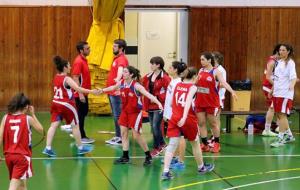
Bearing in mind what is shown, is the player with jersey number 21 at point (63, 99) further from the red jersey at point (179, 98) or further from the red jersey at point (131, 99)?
the red jersey at point (179, 98)

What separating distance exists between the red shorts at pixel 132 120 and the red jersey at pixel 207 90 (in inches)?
54.4

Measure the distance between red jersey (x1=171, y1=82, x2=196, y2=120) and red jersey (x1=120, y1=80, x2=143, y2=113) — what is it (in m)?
0.99

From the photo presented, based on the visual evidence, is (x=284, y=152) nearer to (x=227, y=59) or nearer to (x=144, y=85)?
(x=144, y=85)

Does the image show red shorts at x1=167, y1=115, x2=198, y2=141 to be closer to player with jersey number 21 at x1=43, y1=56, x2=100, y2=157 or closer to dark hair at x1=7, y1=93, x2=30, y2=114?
player with jersey number 21 at x1=43, y1=56, x2=100, y2=157

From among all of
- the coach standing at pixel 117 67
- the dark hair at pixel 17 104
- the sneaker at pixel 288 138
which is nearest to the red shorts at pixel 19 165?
the dark hair at pixel 17 104

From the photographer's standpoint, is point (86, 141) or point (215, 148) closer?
point (215, 148)

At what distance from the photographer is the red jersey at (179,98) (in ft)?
26.0

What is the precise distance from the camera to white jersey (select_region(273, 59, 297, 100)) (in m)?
10.7

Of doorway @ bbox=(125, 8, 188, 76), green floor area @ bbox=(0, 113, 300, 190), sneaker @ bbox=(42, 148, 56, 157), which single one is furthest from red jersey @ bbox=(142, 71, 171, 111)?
doorway @ bbox=(125, 8, 188, 76)

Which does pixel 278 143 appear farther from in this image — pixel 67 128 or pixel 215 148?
pixel 67 128

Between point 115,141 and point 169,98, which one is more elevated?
point 169,98

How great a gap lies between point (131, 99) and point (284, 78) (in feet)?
11.0

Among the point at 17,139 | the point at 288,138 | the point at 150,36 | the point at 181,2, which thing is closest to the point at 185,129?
the point at 17,139

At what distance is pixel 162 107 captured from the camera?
9109 mm
